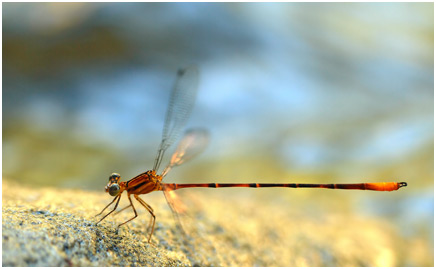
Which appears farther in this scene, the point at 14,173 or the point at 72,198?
the point at 14,173

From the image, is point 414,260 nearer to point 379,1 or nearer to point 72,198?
point 72,198

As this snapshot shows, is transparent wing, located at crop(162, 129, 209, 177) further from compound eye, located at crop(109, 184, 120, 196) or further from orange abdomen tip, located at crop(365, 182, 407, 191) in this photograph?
orange abdomen tip, located at crop(365, 182, 407, 191)

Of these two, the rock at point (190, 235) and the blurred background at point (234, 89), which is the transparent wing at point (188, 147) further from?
the blurred background at point (234, 89)

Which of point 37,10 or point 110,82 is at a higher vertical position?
point 37,10

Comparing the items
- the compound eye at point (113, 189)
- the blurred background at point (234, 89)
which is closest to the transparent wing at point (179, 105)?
the compound eye at point (113, 189)

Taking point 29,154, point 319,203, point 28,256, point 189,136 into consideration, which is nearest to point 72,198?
point 189,136

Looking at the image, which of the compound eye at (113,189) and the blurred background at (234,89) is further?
the blurred background at (234,89)

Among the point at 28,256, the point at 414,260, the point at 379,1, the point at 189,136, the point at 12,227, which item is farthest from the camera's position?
the point at 379,1
